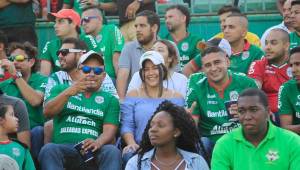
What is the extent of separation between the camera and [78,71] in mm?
10961

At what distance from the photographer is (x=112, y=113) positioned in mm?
10492

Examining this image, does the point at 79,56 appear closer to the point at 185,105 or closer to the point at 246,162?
the point at 185,105

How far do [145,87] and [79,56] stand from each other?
105 centimetres

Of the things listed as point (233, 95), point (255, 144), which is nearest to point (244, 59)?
point (233, 95)

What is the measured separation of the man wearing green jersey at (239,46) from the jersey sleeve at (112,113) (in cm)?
201

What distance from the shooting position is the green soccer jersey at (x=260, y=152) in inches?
338

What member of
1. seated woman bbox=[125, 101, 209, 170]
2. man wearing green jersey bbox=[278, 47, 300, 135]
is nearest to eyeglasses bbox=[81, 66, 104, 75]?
seated woman bbox=[125, 101, 209, 170]

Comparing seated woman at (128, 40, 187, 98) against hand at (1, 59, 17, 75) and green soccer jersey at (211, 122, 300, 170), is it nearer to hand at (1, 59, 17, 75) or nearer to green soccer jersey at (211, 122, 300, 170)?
hand at (1, 59, 17, 75)

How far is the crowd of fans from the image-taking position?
348 inches

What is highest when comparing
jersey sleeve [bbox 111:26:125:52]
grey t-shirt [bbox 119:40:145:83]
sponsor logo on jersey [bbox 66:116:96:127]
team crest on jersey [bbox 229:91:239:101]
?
jersey sleeve [bbox 111:26:125:52]

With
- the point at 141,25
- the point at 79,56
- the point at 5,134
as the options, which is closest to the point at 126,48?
the point at 141,25

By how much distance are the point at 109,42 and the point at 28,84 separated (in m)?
1.96

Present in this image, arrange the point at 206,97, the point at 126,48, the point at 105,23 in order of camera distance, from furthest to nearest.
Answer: the point at 105,23
the point at 126,48
the point at 206,97

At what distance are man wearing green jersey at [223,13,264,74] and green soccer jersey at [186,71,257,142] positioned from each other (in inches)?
54.8
